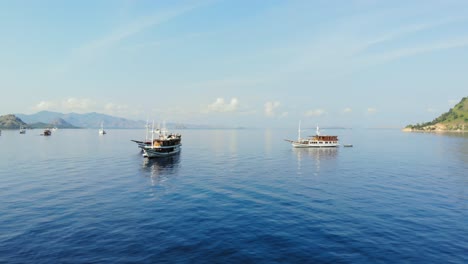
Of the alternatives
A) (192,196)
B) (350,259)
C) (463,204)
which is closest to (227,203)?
(192,196)

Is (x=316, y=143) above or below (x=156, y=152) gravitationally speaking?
above

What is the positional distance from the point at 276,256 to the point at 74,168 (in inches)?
2600

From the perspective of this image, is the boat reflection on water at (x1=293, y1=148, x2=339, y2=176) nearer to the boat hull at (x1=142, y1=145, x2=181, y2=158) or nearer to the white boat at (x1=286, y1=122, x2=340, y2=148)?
the white boat at (x1=286, y1=122, x2=340, y2=148)

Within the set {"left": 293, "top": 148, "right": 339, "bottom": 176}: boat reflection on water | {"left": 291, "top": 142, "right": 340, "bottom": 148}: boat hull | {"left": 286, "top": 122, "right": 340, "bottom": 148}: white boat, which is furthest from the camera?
{"left": 286, "top": 122, "right": 340, "bottom": 148}: white boat

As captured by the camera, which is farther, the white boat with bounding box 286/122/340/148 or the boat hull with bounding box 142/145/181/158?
the white boat with bounding box 286/122/340/148

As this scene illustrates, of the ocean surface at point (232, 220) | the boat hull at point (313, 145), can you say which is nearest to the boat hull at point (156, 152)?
the ocean surface at point (232, 220)

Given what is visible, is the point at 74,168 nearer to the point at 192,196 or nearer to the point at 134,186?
the point at 134,186

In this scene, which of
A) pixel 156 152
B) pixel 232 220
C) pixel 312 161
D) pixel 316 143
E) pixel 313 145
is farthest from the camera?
pixel 316 143

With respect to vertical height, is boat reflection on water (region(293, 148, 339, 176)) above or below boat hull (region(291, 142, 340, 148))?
below

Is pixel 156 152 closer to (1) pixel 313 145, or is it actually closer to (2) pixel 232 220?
(2) pixel 232 220

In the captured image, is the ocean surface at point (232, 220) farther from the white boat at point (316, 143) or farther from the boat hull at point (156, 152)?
the white boat at point (316, 143)

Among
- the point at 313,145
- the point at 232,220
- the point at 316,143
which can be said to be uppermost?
the point at 316,143

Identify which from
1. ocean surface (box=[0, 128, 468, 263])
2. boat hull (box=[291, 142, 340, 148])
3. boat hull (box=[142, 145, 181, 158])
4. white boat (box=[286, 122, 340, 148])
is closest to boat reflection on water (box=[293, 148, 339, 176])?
ocean surface (box=[0, 128, 468, 263])

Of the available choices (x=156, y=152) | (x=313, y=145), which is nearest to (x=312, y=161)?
(x=313, y=145)
